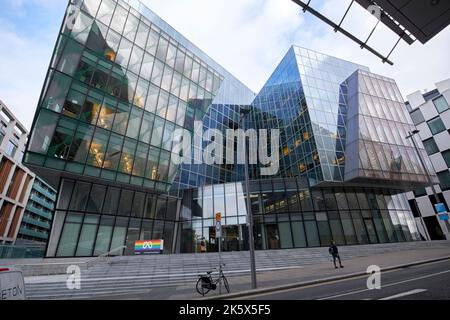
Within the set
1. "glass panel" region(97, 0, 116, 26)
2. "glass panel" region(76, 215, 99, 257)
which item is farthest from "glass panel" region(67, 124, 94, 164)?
"glass panel" region(97, 0, 116, 26)

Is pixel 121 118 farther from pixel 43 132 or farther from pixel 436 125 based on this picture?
pixel 436 125

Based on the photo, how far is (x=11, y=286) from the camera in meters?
4.12

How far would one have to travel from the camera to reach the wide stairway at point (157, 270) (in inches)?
476

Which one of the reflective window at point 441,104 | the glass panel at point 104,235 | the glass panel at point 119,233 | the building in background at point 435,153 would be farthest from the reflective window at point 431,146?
the glass panel at point 104,235

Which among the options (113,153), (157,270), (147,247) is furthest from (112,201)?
(157,270)

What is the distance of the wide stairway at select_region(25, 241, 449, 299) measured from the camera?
12086 millimetres

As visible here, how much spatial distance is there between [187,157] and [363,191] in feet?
83.5

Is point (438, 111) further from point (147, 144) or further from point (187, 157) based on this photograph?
point (147, 144)

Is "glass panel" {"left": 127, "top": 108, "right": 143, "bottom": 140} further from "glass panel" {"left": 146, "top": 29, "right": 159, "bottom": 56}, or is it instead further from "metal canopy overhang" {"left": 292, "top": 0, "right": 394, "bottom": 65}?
"metal canopy overhang" {"left": 292, "top": 0, "right": 394, "bottom": 65}

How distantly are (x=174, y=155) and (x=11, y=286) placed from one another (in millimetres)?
24091

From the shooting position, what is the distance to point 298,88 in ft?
113

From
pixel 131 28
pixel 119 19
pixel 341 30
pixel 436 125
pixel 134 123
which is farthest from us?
pixel 436 125

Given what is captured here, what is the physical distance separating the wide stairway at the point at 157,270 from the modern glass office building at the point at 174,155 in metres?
4.58
